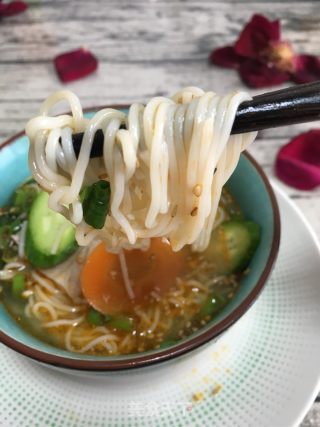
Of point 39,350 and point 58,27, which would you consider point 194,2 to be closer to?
point 58,27

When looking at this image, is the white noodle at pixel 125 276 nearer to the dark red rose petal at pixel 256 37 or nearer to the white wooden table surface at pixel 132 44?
the white wooden table surface at pixel 132 44

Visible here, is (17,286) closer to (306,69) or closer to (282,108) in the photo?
(282,108)

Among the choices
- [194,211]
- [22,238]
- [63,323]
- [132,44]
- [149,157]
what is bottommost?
[63,323]

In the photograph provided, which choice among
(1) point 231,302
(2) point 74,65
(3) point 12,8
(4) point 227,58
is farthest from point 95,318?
(3) point 12,8

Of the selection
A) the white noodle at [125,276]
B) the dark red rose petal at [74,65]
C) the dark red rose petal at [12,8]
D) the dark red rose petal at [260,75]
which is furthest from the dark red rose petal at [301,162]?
the dark red rose petal at [12,8]

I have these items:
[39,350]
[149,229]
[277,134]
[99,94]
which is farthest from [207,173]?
[99,94]

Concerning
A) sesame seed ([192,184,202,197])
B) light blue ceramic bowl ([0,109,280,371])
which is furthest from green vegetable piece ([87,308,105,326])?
sesame seed ([192,184,202,197])

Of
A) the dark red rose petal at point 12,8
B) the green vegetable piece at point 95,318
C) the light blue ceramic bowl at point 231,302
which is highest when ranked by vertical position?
the dark red rose petal at point 12,8

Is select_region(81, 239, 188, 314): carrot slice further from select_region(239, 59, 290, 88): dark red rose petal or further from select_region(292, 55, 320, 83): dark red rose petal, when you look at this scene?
select_region(292, 55, 320, 83): dark red rose petal
